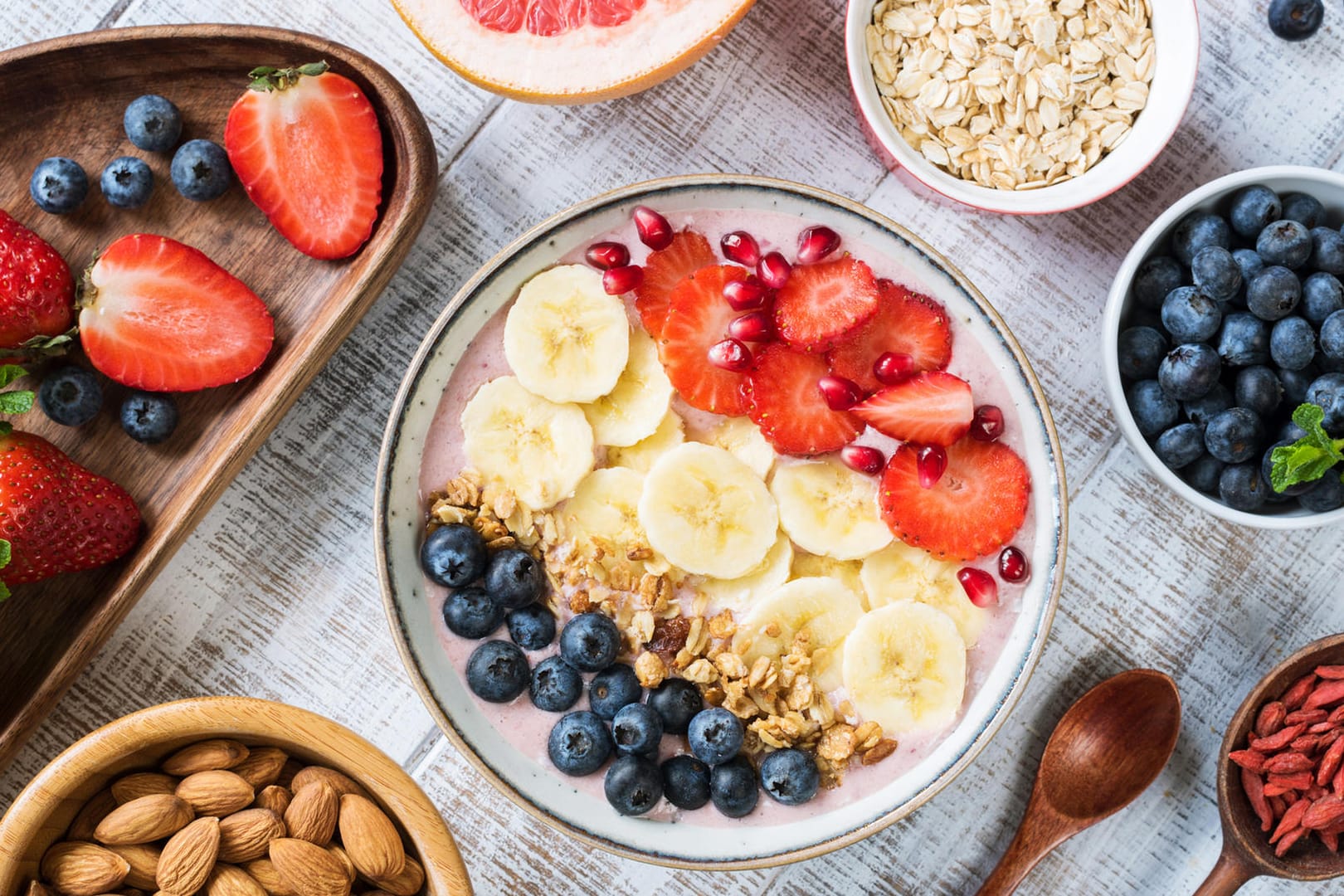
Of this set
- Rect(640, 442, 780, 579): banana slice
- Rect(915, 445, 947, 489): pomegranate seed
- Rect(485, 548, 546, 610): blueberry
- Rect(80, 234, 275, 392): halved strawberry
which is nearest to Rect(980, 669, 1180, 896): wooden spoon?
Rect(915, 445, 947, 489): pomegranate seed

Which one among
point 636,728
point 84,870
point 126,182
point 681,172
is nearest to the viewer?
point 84,870

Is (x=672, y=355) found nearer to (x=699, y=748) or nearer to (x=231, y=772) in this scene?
(x=699, y=748)

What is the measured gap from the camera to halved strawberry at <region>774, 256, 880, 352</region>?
1.33 m

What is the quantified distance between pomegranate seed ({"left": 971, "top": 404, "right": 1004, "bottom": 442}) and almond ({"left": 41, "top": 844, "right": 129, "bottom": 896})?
3.77 ft

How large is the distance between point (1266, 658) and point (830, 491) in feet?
2.40

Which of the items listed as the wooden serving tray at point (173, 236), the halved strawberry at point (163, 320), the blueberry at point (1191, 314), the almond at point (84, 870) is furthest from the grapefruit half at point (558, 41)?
the almond at point (84, 870)

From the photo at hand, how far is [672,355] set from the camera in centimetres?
135

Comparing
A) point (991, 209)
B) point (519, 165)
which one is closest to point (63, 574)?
point (519, 165)

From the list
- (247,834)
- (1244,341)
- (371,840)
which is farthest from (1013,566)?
(247,834)

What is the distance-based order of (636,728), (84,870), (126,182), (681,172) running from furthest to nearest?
(681,172) → (126,182) → (636,728) → (84,870)

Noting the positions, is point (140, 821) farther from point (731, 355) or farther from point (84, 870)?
point (731, 355)

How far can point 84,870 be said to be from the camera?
119 cm

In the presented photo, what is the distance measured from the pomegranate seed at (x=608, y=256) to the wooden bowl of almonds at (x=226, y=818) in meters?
0.66

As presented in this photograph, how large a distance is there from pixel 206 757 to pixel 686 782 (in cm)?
59
